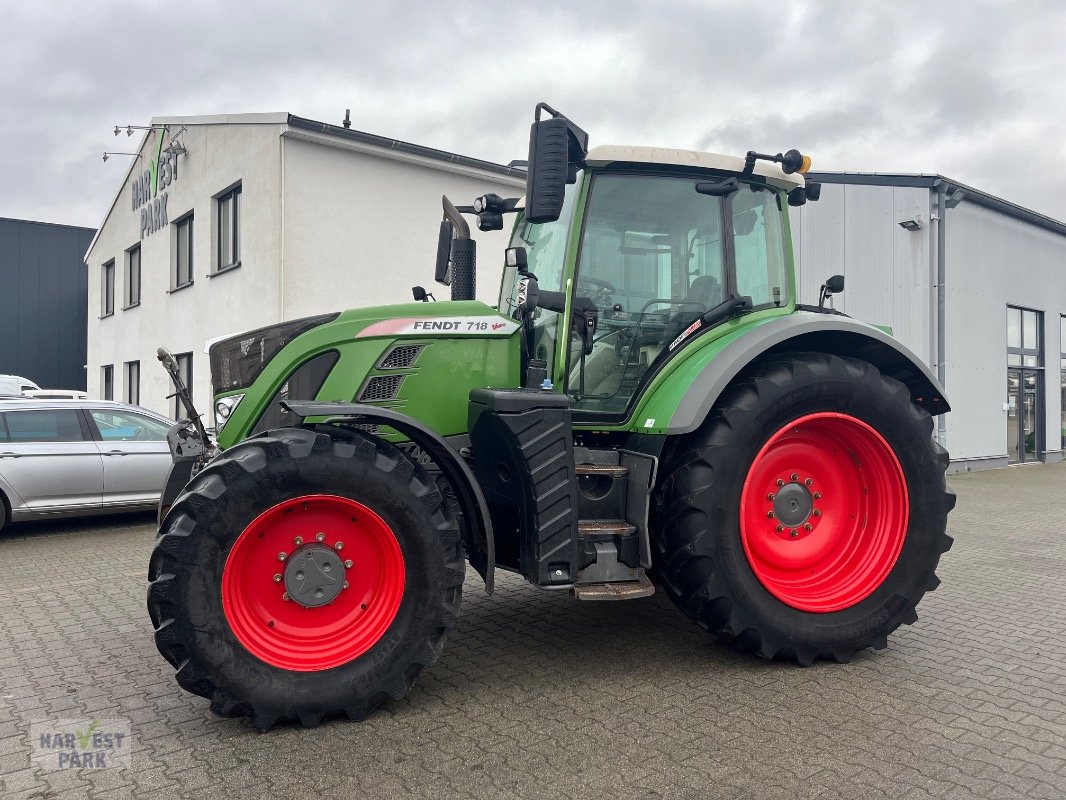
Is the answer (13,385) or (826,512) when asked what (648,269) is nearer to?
(826,512)

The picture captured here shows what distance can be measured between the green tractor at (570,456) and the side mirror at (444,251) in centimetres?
22

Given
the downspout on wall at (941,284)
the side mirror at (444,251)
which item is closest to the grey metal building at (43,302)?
the downspout on wall at (941,284)

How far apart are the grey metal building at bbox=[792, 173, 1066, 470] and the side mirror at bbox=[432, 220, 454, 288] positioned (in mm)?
11530

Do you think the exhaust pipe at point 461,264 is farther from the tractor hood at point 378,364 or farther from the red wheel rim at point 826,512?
the red wheel rim at point 826,512

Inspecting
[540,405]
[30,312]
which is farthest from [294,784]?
[30,312]

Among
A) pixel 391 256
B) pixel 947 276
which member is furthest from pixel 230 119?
pixel 947 276

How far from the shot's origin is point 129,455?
345 inches

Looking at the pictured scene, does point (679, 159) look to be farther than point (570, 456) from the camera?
Yes

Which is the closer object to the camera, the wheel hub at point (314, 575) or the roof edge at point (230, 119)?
the wheel hub at point (314, 575)

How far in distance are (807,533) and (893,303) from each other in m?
12.5

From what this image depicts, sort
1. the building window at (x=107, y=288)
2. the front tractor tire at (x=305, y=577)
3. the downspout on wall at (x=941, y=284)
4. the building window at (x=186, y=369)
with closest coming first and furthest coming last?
1. the front tractor tire at (x=305, y=577)
2. the building window at (x=186, y=369)
3. the downspout on wall at (x=941, y=284)
4. the building window at (x=107, y=288)

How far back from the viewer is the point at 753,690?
12.4ft

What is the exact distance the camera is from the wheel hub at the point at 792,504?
13.9 feet

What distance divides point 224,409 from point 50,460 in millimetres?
5469
